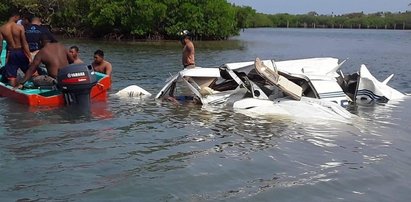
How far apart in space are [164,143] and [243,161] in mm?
1645

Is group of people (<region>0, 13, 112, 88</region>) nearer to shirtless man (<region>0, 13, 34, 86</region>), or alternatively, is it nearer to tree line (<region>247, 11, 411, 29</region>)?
shirtless man (<region>0, 13, 34, 86</region>)

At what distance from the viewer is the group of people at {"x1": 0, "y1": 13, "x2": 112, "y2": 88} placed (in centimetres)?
1226

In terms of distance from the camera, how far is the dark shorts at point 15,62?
43.7 feet

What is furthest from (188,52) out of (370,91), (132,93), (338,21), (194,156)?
(338,21)

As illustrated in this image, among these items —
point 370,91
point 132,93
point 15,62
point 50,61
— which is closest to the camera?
point 50,61

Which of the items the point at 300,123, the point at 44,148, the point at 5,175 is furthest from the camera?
the point at 300,123

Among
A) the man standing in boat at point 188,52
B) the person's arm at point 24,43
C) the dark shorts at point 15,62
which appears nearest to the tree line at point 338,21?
the man standing in boat at point 188,52

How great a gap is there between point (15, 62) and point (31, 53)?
43 centimetres

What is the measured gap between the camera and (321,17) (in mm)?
130875

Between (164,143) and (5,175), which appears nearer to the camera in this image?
(5,175)

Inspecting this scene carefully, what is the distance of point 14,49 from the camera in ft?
43.6

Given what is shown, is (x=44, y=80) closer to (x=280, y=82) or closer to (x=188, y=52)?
(x=188, y=52)

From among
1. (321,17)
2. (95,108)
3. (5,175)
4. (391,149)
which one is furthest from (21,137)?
(321,17)

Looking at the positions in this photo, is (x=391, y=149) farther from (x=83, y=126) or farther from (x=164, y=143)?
(x=83, y=126)
